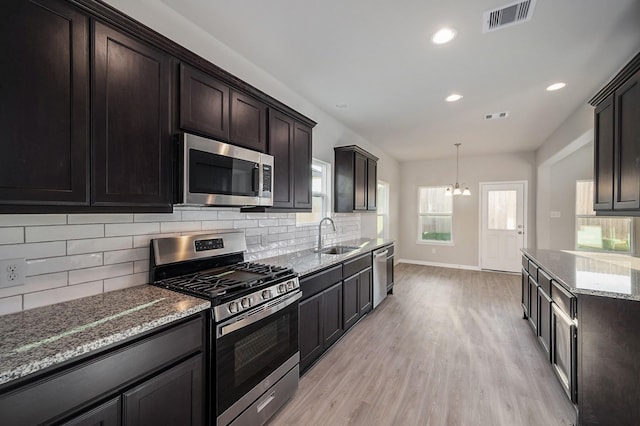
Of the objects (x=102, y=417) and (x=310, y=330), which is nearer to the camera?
(x=102, y=417)

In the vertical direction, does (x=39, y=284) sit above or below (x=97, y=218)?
below

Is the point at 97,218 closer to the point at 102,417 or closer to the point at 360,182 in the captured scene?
the point at 102,417

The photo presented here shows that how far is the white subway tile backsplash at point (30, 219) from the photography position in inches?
52.2

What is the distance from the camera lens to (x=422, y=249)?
749 centimetres

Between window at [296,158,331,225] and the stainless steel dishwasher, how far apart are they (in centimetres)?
94

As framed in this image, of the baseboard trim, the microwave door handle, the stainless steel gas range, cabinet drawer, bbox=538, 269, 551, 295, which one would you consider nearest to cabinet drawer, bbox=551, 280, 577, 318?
cabinet drawer, bbox=538, 269, 551, 295

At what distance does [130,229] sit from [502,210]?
24.0ft

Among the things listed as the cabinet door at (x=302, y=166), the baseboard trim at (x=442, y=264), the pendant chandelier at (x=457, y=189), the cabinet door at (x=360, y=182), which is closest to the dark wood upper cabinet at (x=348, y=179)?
the cabinet door at (x=360, y=182)

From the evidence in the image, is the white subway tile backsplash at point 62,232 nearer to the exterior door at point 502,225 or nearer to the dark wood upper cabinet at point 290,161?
the dark wood upper cabinet at point 290,161

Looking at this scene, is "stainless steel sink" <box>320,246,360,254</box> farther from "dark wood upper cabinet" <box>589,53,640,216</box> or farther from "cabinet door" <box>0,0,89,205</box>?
"cabinet door" <box>0,0,89,205</box>

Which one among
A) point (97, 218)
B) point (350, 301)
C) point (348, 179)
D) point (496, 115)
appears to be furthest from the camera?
point (348, 179)

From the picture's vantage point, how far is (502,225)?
6590 mm

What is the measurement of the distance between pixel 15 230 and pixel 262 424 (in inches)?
70.0

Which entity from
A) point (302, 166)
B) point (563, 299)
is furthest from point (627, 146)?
point (302, 166)
